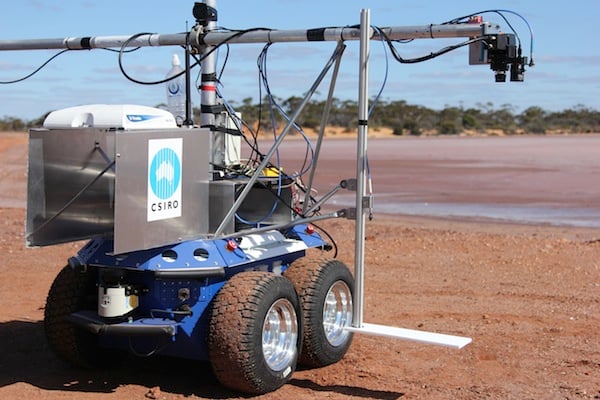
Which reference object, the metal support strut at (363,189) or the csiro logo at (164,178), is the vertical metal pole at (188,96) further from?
the metal support strut at (363,189)

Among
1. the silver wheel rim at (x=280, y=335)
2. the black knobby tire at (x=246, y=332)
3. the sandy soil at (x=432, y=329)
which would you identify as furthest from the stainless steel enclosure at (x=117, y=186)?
the sandy soil at (x=432, y=329)

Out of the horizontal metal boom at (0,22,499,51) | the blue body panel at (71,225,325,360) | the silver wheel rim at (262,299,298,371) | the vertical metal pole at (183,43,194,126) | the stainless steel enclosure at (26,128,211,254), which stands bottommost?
the silver wheel rim at (262,299,298,371)

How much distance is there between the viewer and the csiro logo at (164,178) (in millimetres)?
6562

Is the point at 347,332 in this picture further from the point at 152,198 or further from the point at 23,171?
the point at 23,171

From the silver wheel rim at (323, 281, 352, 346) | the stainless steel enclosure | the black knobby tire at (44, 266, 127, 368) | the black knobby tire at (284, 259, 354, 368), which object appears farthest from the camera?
the silver wheel rim at (323, 281, 352, 346)

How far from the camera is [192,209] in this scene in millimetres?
7031

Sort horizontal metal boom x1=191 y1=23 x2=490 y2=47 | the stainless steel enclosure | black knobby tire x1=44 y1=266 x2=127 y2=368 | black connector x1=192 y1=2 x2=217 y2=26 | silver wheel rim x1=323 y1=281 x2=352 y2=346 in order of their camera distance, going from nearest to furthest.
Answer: the stainless steel enclosure → horizontal metal boom x1=191 y1=23 x2=490 y2=47 → black knobby tire x1=44 y1=266 x2=127 y2=368 → black connector x1=192 y1=2 x2=217 y2=26 → silver wheel rim x1=323 y1=281 x2=352 y2=346

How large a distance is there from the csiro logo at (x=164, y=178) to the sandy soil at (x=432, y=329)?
1415 millimetres

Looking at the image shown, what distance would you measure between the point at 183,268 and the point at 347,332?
190cm

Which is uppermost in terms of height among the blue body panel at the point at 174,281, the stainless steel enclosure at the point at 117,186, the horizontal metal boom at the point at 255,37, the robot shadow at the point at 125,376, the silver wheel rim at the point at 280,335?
the horizontal metal boom at the point at 255,37

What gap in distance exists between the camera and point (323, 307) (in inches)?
303

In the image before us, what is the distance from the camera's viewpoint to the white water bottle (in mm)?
8281

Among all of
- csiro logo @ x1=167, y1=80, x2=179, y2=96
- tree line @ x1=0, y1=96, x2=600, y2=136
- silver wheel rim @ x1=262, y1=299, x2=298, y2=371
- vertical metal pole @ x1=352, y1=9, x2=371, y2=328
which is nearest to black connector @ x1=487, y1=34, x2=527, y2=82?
vertical metal pole @ x1=352, y1=9, x2=371, y2=328

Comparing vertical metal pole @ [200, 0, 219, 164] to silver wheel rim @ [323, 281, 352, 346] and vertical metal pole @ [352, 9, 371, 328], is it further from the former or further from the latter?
silver wheel rim @ [323, 281, 352, 346]
